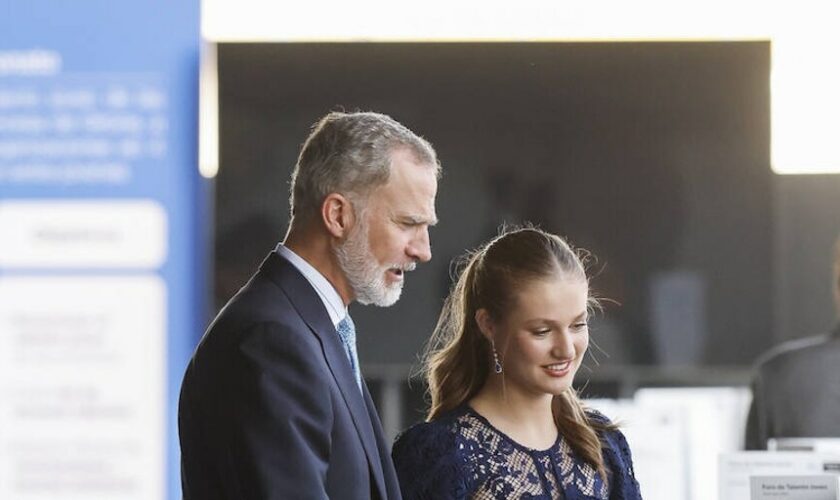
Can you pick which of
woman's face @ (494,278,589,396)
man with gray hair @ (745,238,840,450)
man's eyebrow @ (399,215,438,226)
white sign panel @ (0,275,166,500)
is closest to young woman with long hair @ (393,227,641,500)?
woman's face @ (494,278,589,396)

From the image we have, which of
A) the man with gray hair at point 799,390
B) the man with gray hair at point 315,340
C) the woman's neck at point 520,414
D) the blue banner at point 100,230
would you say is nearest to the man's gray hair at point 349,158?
the man with gray hair at point 315,340

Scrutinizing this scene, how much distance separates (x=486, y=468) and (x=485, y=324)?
10.0 inches

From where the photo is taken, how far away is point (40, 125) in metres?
4.48

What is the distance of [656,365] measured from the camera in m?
4.42

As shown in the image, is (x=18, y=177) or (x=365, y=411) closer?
(x=365, y=411)

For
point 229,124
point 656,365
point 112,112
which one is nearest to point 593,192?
point 656,365

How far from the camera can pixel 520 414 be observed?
2404 mm

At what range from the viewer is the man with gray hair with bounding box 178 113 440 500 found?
1889mm

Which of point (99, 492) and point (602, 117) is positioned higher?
point (602, 117)

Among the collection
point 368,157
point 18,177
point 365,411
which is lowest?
point 365,411

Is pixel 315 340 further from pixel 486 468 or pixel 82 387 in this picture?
pixel 82 387

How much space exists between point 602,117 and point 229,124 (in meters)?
1.16

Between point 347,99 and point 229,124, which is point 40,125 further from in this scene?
point 347,99

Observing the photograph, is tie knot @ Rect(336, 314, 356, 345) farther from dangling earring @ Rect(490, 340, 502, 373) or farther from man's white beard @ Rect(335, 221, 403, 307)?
dangling earring @ Rect(490, 340, 502, 373)
